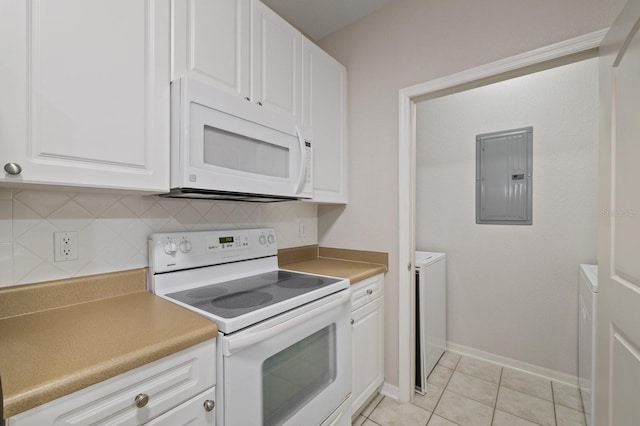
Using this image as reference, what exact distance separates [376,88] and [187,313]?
5.79ft

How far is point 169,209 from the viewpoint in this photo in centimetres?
142

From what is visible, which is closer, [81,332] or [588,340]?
[81,332]

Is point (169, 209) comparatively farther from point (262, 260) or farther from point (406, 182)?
point (406, 182)

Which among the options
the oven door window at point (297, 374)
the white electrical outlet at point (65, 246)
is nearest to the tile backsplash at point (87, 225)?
the white electrical outlet at point (65, 246)

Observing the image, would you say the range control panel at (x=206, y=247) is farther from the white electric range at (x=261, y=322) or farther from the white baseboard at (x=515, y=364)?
the white baseboard at (x=515, y=364)

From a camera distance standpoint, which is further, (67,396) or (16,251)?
(16,251)

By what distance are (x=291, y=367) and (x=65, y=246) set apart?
1.01 m

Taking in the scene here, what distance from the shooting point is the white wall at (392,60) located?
4.67ft

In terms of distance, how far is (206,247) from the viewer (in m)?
1.45

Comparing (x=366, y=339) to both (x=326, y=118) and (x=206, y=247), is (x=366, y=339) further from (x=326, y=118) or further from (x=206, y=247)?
(x=326, y=118)

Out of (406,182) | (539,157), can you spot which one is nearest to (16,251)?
(406,182)

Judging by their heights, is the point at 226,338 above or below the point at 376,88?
below

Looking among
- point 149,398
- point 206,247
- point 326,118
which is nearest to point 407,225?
point 326,118

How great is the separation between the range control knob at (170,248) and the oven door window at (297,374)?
660 millimetres
